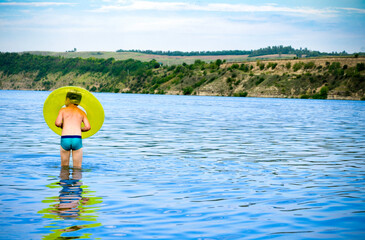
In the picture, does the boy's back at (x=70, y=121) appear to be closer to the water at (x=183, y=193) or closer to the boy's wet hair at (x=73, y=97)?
the boy's wet hair at (x=73, y=97)

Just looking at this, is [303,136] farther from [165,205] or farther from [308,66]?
[308,66]

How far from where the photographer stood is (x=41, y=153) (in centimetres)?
1903

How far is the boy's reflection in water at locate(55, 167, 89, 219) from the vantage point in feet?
32.1

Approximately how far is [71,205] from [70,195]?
980mm

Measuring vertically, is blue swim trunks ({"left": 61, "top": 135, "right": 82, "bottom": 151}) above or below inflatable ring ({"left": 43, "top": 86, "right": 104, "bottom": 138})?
below

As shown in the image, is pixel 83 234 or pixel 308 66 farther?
pixel 308 66

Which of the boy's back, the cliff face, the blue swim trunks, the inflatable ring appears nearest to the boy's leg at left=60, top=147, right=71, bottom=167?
the blue swim trunks

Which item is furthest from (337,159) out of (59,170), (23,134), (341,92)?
(341,92)

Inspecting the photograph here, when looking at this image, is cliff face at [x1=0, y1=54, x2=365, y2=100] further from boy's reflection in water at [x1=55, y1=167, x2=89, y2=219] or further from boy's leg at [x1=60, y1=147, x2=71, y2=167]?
boy's reflection in water at [x1=55, y1=167, x2=89, y2=219]

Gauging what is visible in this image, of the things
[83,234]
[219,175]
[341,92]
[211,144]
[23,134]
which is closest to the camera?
[83,234]

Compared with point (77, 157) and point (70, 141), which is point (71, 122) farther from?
point (77, 157)

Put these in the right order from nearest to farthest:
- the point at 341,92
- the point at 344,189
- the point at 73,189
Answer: the point at 73,189
the point at 344,189
the point at 341,92

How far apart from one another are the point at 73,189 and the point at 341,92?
122 m

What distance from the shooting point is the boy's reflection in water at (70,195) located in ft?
32.1
